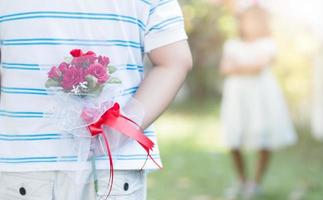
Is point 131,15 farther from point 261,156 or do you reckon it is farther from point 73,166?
point 261,156

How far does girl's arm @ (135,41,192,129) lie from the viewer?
1.77m

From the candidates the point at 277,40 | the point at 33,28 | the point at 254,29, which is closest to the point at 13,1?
the point at 33,28

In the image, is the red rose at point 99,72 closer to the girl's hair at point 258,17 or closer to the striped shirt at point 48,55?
the striped shirt at point 48,55

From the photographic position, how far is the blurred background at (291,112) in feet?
20.2

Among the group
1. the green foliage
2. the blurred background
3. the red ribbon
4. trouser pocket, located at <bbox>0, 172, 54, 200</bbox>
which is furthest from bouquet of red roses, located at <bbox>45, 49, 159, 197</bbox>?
the green foliage

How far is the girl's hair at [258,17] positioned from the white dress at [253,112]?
71 mm

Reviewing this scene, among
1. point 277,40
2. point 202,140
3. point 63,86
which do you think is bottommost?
point 202,140

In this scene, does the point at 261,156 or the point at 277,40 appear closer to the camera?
the point at 261,156

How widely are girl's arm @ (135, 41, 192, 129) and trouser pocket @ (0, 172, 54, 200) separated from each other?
27 cm

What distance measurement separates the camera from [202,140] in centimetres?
849

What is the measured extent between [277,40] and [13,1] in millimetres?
6647

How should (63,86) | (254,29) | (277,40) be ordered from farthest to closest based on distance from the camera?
(277,40)
(254,29)
(63,86)

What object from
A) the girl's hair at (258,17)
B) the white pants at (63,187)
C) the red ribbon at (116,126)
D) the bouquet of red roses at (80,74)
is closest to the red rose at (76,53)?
the bouquet of red roses at (80,74)

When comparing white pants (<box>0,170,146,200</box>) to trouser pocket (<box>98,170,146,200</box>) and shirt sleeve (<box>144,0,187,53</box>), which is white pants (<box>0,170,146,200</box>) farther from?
shirt sleeve (<box>144,0,187,53</box>)
